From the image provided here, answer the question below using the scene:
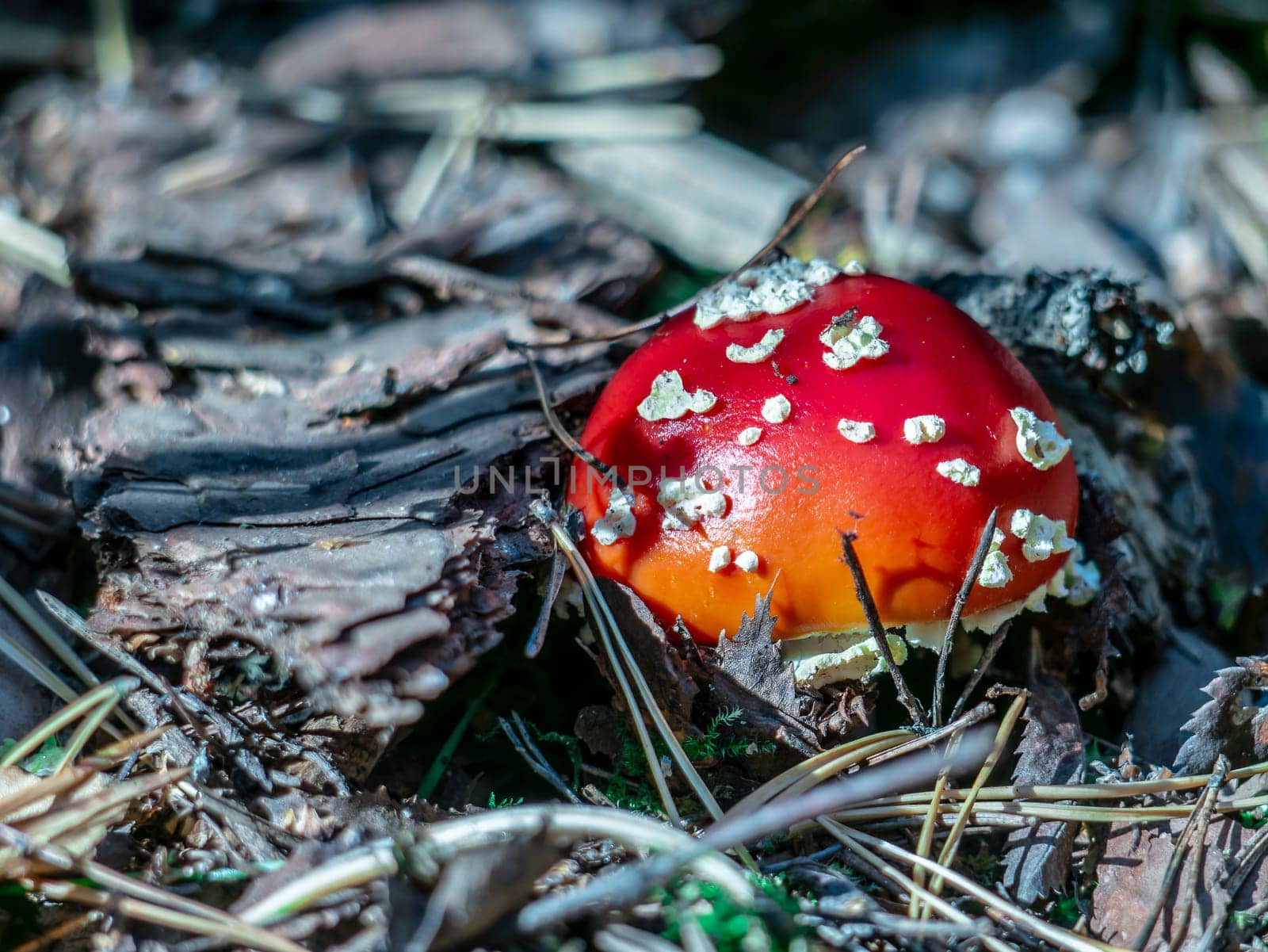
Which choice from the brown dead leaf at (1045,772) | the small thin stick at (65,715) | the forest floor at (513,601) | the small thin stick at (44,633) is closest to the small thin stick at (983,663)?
the forest floor at (513,601)

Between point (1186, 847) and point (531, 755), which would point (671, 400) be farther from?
point (1186, 847)

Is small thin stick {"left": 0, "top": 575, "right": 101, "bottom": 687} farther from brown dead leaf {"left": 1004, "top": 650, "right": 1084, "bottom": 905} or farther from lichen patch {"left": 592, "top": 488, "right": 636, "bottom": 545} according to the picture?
brown dead leaf {"left": 1004, "top": 650, "right": 1084, "bottom": 905}

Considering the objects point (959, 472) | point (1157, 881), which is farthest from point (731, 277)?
point (1157, 881)

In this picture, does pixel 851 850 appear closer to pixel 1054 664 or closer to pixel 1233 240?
pixel 1054 664

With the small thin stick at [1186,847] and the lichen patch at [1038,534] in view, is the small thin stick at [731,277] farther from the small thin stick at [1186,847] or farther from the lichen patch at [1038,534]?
the small thin stick at [1186,847]

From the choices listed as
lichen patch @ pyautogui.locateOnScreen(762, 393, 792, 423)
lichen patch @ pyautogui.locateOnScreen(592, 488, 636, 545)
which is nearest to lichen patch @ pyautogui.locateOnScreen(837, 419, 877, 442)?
lichen patch @ pyautogui.locateOnScreen(762, 393, 792, 423)

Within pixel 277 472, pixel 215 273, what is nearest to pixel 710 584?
pixel 277 472
